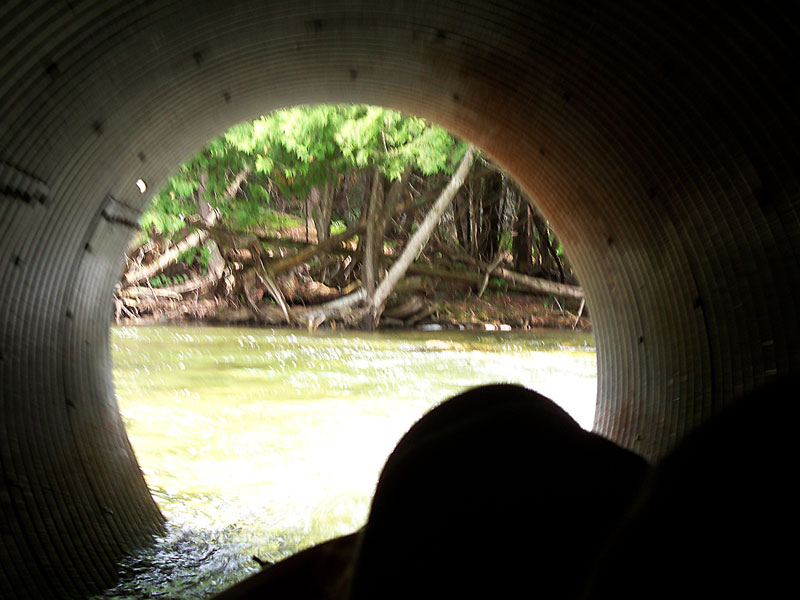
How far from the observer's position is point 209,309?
1562cm

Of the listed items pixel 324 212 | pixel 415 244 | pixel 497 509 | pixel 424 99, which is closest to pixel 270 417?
pixel 424 99

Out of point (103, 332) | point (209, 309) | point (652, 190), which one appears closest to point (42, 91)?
point (103, 332)

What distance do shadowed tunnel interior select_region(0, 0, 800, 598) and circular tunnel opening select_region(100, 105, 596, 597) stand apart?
30.5 inches

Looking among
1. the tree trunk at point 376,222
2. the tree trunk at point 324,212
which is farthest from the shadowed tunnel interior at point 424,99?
the tree trunk at point 324,212

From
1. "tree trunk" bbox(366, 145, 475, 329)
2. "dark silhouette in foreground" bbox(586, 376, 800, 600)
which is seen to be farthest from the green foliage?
"dark silhouette in foreground" bbox(586, 376, 800, 600)

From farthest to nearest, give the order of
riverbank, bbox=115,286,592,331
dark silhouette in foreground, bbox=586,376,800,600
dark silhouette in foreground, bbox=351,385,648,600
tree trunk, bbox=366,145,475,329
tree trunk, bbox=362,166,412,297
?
riverbank, bbox=115,286,592,331 → tree trunk, bbox=362,166,412,297 → tree trunk, bbox=366,145,475,329 → dark silhouette in foreground, bbox=351,385,648,600 → dark silhouette in foreground, bbox=586,376,800,600

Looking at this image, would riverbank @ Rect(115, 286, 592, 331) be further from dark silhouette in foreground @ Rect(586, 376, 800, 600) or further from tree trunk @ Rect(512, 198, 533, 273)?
dark silhouette in foreground @ Rect(586, 376, 800, 600)

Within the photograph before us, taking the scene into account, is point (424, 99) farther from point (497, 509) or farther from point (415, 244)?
point (415, 244)

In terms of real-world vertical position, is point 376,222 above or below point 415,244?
above

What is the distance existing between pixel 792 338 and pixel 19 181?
348 centimetres

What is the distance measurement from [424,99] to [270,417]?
3.95 metres

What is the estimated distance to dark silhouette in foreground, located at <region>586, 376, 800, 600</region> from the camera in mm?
625

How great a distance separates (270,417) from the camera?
22.2ft

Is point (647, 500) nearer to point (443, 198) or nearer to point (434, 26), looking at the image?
point (434, 26)
